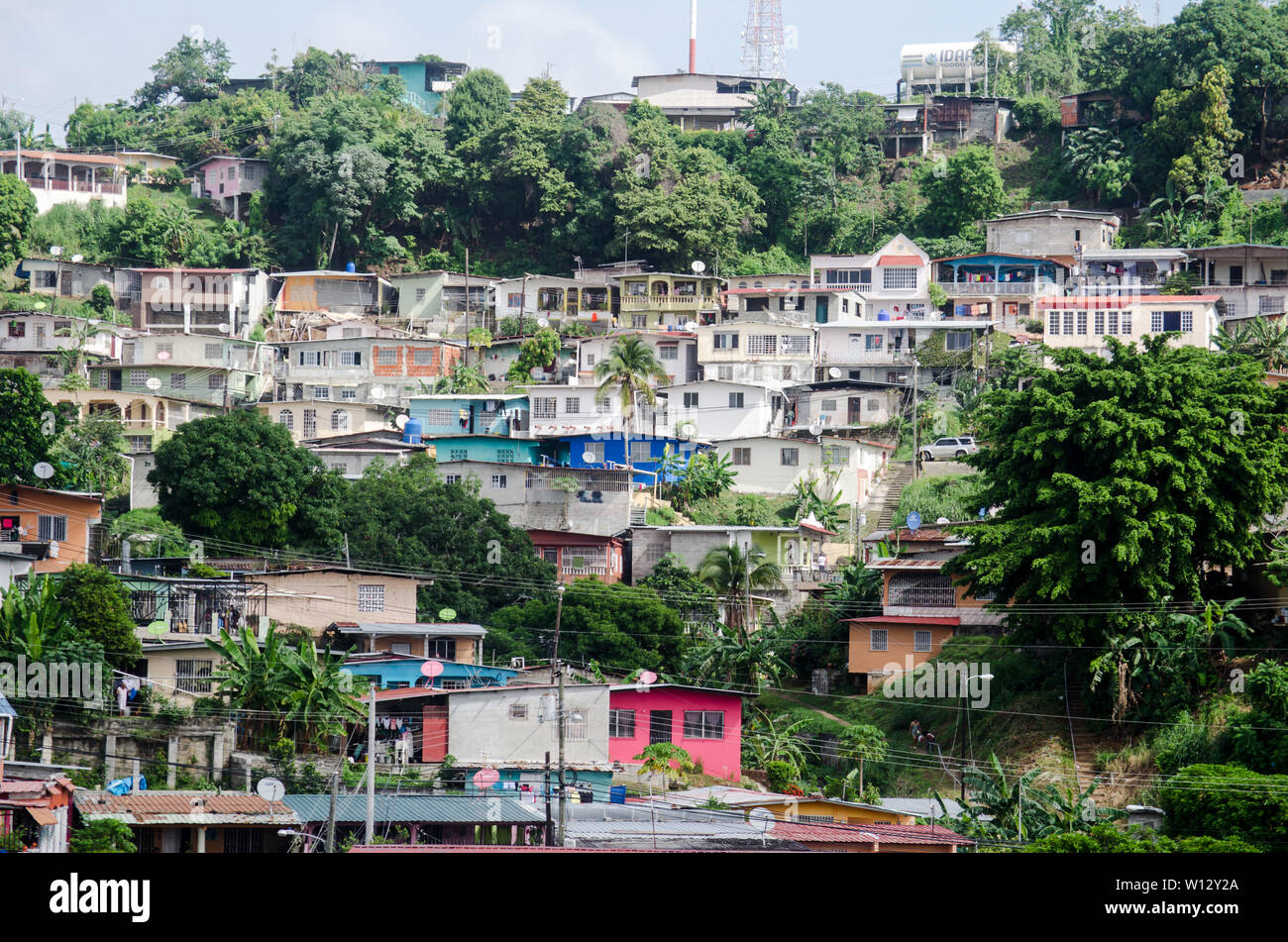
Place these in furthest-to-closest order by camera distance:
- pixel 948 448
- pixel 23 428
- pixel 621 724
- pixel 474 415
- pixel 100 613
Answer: pixel 474 415 → pixel 948 448 → pixel 23 428 → pixel 621 724 → pixel 100 613

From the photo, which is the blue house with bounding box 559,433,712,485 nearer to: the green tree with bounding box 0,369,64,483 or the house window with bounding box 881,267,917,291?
the house window with bounding box 881,267,917,291

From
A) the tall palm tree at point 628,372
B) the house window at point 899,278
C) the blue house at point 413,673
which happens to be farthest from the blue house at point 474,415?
the blue house at point 413,673

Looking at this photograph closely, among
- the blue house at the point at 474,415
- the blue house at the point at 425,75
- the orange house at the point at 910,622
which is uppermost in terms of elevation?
the blue house at the point at 425,75

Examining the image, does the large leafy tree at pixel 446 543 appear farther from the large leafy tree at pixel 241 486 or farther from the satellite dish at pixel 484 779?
the satellite dish at pixel 484 779

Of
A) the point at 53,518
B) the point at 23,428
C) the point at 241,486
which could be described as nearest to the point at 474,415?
the point at 241,486

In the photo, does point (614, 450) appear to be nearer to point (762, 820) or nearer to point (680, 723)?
point (680, 723)

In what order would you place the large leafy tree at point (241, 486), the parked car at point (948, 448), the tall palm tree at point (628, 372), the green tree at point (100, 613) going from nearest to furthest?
the green tree at point (100, 613)
the large leafy tree at point (241, 486)
the parked car at point (948, 448)
the tall palm tree at point (628, 372)

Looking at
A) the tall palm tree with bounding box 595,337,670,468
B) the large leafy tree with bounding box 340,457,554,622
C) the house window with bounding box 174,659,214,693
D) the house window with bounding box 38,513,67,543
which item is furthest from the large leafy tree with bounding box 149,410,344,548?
the tall palm tree with bounding box 595,337,670,468
